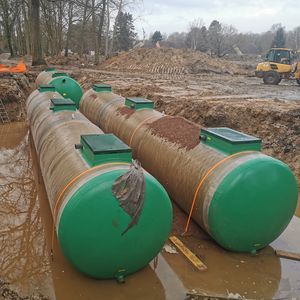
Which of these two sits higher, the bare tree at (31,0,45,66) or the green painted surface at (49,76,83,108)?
the bare tree at (31,0,45,66)

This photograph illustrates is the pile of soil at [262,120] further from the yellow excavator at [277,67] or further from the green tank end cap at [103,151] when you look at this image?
the yellow excavator at [277,67]

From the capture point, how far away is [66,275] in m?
5.21

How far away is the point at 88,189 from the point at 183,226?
285 centimetres

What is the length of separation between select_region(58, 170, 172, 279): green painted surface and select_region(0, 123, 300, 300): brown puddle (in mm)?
380

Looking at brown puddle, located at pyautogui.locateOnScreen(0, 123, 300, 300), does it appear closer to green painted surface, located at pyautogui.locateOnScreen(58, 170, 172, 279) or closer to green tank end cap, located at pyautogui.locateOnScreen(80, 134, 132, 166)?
green painted surface, located at pyautogui.locateOnScreen(58, 170, 172, 279)

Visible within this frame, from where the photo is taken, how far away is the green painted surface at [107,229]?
173 inches

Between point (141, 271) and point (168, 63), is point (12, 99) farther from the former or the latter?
point (168, 63)

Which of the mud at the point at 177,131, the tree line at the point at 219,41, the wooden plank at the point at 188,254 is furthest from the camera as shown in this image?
the tree line at the point at 219,41

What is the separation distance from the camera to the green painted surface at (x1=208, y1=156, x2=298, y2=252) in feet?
17.2

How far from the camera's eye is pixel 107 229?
14.5 ft

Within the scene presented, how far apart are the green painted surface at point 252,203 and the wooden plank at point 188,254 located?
474 millimetres

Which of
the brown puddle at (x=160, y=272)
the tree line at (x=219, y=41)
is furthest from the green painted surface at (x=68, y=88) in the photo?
the tree line at (x=219, y=41)

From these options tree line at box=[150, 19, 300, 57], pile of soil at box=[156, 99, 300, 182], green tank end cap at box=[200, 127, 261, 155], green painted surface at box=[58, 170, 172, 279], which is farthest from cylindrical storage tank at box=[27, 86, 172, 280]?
tree line at box=[150, 19, 300, 57]

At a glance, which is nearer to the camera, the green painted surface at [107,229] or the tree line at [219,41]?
the green painted surface at [107,229]
